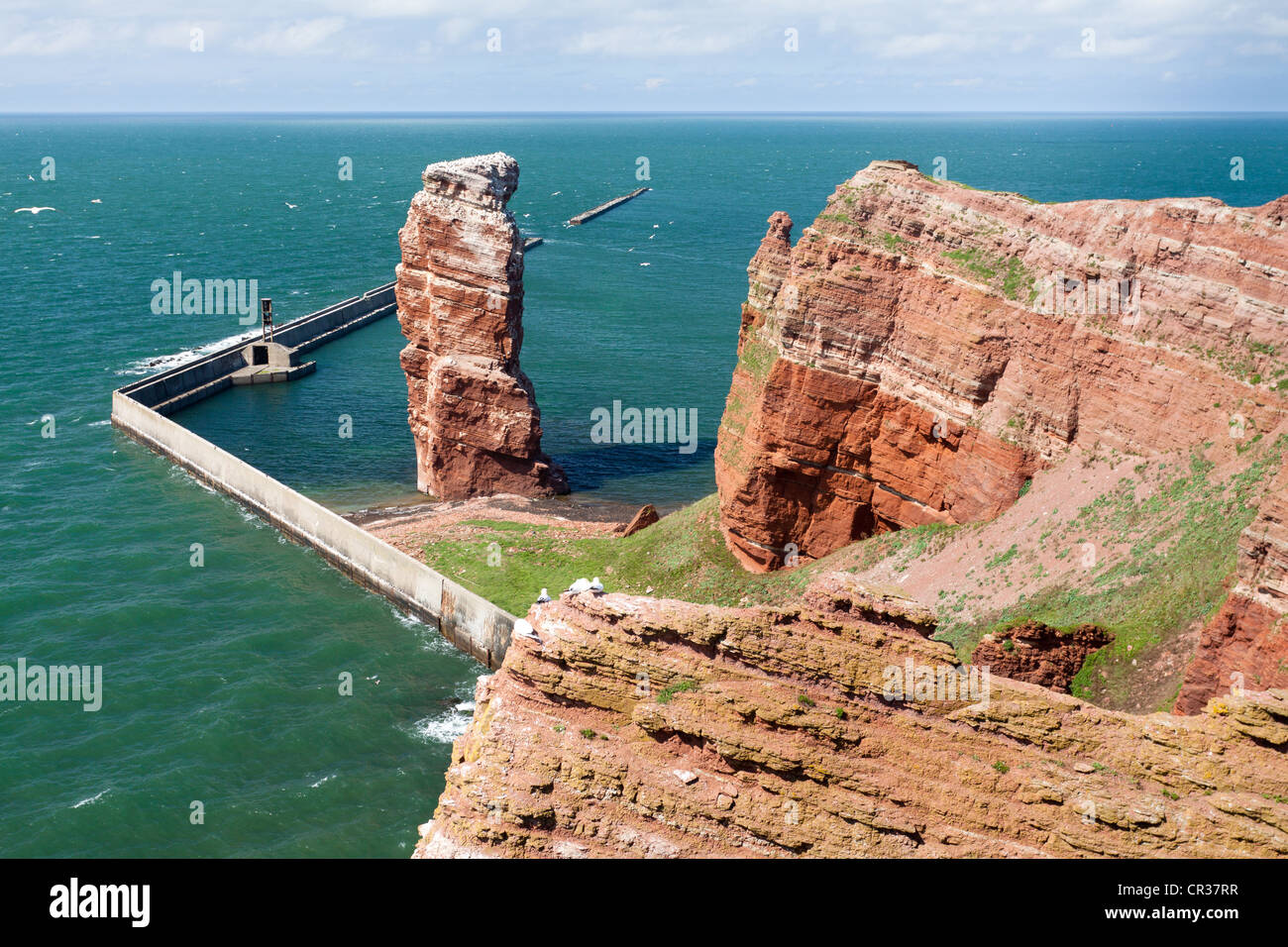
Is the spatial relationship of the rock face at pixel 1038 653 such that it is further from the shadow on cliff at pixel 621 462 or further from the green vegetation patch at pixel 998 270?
the shadow on cliff at pixel 621 462

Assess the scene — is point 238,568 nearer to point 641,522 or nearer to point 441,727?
point 441,727

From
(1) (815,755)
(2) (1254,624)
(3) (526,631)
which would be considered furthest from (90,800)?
(2) (1254,624)

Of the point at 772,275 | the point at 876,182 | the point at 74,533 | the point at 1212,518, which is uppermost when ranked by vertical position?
the point at 876,182

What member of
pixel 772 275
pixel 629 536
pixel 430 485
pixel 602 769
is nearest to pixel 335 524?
pixel 430 485

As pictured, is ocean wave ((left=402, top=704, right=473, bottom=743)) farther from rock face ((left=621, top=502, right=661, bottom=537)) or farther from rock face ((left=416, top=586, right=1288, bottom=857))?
rock face ((left=416, top=586, right=1288, bottom=857))

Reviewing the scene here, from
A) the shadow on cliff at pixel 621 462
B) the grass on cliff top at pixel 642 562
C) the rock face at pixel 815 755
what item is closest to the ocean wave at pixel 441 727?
the grass on cliff top at pixel 642 562

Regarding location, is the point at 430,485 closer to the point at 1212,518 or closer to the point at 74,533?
the point at 74,533
